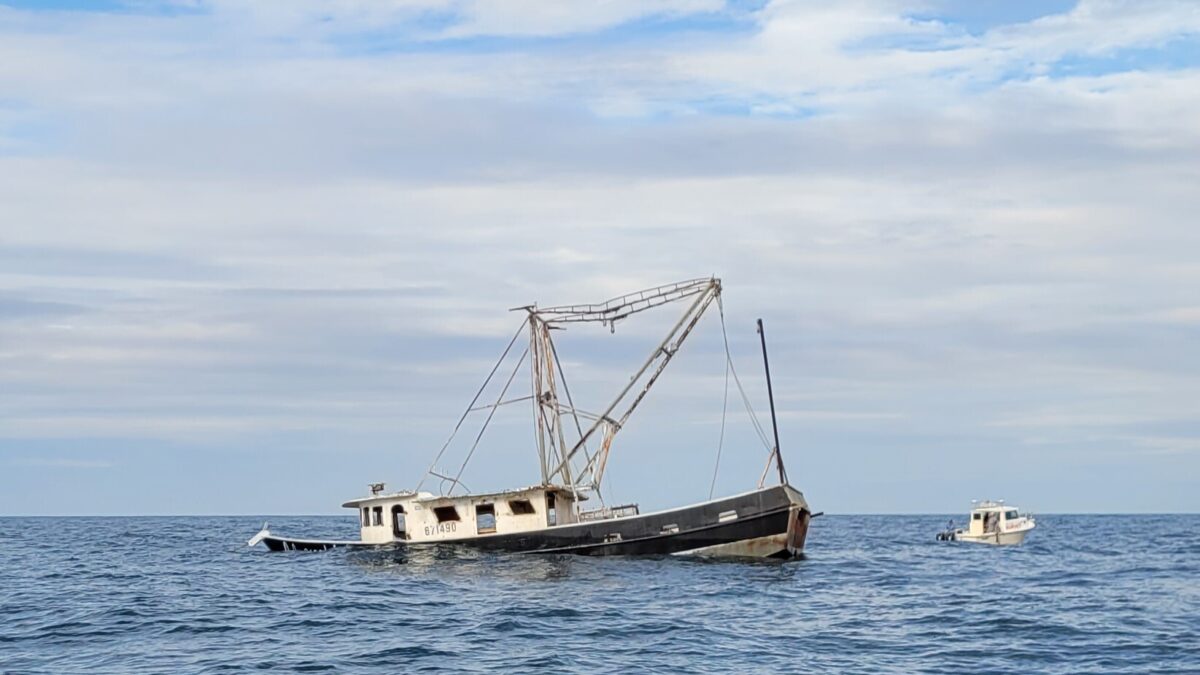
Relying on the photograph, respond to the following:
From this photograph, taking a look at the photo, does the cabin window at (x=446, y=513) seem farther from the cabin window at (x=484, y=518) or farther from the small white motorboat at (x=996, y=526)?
the small white motorboat at (x=996, y=526)

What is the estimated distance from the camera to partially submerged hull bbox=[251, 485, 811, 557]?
5325cm

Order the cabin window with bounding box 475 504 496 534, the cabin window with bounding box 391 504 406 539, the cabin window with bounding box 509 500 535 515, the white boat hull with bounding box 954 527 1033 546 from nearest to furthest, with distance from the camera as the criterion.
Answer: the cabin window with bounding box 509 500 535 515, the cabin window with bounding box 475 504 496 534, the cabin window with bounding box 391 504 406 539, the white boat hull with bounding box 954 527 1033 546

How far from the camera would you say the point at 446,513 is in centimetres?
5856

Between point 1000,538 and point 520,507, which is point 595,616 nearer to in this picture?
point 520,507

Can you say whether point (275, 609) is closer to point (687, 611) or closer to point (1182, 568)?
point (687, 611)

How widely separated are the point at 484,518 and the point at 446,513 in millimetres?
1864

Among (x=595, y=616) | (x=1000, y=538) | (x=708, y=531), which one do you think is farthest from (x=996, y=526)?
(x=595, y=616)

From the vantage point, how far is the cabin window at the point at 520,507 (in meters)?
57.3

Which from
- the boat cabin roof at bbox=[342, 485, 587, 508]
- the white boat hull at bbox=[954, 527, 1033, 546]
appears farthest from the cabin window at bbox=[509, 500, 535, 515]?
the white boat hull at bbox=[954, 527, 1033, 546]

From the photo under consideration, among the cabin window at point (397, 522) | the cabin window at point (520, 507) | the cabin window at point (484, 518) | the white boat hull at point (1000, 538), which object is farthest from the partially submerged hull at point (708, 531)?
the white boat hull at point (1000, 538)

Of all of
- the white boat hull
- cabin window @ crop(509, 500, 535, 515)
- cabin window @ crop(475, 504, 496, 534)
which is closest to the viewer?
cabin window @ crop(509, 500, 535, 515)

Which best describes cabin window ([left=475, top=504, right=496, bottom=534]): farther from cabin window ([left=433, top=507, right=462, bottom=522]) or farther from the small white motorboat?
the small white motorboat

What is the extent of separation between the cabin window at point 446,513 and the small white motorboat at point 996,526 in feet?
138

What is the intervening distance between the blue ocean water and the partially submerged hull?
990 mm
